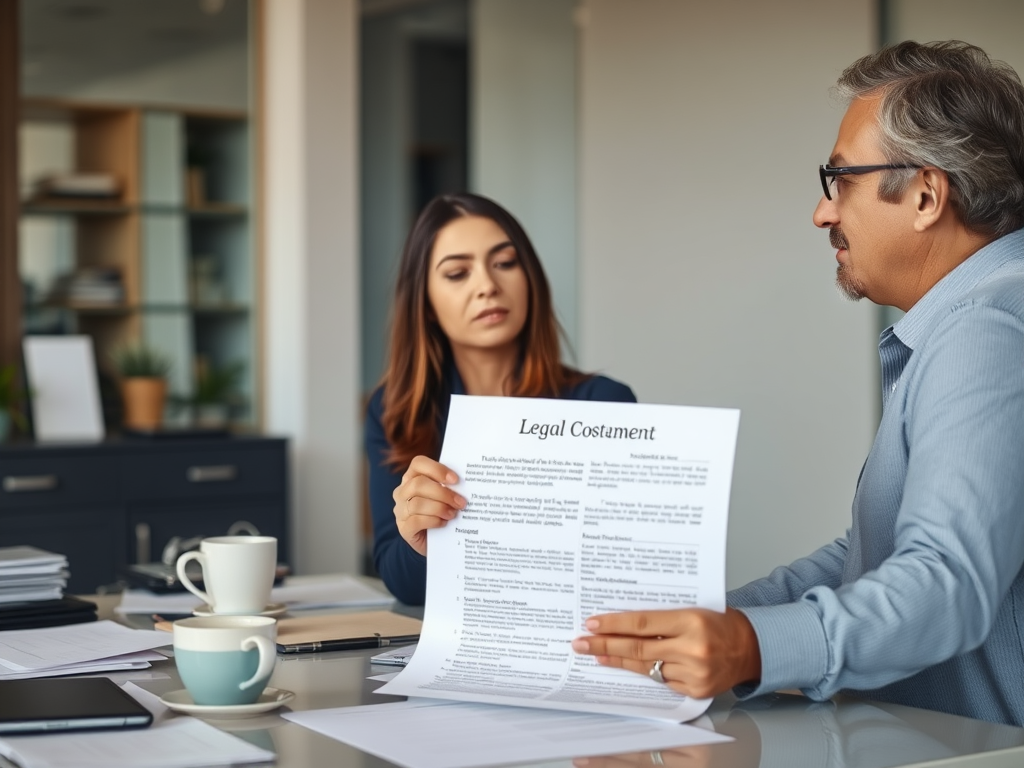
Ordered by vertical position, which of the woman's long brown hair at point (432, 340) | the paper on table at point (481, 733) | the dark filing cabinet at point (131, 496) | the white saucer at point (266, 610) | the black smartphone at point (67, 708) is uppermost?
the woman's long brown hair at point (432, 340)

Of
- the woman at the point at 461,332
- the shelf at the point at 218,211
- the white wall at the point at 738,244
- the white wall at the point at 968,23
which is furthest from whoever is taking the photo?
the shelf at the point at 218,211

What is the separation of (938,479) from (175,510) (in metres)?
3.20

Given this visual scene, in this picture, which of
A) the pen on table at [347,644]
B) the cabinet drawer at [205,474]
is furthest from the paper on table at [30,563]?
the cabinet drawer at [205,474]

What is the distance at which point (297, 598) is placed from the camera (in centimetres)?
199

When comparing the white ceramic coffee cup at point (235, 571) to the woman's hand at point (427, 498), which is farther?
the white ceramic coffee cup at point (235, 571)

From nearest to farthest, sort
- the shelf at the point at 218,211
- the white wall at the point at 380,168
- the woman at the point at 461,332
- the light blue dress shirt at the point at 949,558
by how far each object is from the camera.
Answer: the light blue dress shirt at the point at 949,558, the woman at the point at 461,332, the shelf at the point at 218,211, the white wall at the point at 380,168

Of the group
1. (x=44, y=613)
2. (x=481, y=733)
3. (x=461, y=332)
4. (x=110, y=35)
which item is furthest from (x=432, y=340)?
(x=110, y=35)

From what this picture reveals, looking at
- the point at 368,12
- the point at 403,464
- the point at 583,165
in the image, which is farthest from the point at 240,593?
the point at 368,12

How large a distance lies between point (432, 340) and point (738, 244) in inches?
73.1

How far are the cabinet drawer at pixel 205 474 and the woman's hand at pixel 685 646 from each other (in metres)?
3.04

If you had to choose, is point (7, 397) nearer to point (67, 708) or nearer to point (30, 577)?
point (30, 577)

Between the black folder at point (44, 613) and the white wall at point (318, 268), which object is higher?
the white wall at point (318, 268)

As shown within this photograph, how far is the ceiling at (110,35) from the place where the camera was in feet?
14.1

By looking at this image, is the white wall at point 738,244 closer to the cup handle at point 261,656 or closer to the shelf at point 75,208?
the shelf at point 75,208
